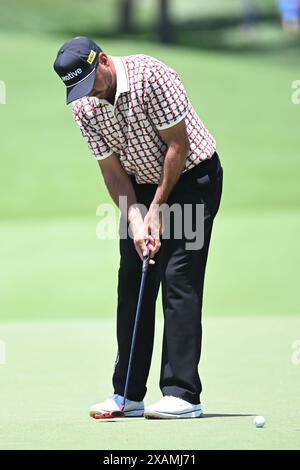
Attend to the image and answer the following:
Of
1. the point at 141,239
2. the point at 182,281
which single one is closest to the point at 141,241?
the point at 141,239

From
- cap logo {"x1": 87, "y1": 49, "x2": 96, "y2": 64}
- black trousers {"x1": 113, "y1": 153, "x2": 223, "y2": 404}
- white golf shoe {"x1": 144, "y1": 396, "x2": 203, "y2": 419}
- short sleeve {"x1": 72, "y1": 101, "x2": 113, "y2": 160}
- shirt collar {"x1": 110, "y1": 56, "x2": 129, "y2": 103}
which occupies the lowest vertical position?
white golf shoe {"x1": 144, "y1": 396, "x2": 203, "y2": 419}

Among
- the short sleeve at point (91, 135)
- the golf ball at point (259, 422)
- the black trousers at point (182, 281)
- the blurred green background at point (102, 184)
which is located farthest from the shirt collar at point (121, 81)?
the blurred green background at point (102, 184)

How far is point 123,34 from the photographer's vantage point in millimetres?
31281

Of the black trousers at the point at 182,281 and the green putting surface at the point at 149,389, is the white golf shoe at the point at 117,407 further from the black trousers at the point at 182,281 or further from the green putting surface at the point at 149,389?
the black trousers at the point at 182,281

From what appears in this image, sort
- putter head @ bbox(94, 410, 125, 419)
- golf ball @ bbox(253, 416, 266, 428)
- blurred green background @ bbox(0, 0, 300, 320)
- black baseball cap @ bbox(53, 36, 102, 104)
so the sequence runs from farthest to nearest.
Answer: blurred green background @ bbox(0, 0, 300, 320) < putter head @ bbox(94, 410, 125, 419) < black baseball cap @ bbox(53, 36, 102, 104) < golf ball @ bbox(253, 416, 266, 428)

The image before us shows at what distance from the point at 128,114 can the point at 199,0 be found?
108ft

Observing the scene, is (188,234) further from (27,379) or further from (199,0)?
(199,0)

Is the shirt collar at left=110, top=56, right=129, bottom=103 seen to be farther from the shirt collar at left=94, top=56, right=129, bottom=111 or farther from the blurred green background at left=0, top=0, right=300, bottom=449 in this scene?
the blurred green background at left=0, top=0, right=300, bottom=449

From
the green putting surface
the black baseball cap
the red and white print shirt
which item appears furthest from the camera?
the red and white print shirt

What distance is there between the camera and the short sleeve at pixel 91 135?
5594 millimetres

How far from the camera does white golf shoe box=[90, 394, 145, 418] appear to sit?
217 inches

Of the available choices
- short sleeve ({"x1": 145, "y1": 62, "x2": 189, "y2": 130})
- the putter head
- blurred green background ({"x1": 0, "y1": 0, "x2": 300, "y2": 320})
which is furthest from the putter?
blurred green background ({"x1": 0, "y1": 0, "x2": 300, "y2": 320})

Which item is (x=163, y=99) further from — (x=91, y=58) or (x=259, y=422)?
(x=259, y=422)
